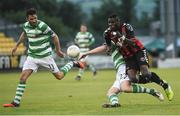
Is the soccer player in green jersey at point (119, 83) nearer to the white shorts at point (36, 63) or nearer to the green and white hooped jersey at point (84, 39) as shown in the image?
the white shorts at point (36, 63)

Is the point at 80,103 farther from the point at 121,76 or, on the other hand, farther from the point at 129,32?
the point at 129,32

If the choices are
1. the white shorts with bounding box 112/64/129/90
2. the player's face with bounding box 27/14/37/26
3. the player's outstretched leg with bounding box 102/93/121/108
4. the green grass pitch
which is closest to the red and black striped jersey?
the white shorts with bounding box 112/64/129/90

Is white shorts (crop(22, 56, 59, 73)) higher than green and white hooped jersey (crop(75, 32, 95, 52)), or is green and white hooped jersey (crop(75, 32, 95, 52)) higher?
green and white hooped jersey (crop(75, 32, 95, 52))

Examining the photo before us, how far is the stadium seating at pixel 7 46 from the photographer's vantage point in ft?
133

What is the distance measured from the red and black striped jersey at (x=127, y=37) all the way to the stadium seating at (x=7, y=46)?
24.3 metres

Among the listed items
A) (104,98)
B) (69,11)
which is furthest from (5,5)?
(104,98)

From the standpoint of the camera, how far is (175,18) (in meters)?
48.0

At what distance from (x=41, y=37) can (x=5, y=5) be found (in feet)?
129

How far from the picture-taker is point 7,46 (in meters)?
42.6

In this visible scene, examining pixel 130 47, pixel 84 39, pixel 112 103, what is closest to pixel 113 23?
pixel 130 47

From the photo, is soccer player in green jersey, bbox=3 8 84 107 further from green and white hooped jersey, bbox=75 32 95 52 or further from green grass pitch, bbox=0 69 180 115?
green and white hooped jersey, bbox=75 32 95 52

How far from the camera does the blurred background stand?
1727 inches

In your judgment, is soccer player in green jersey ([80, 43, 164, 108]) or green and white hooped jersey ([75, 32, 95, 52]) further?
green and white hooped jersey ([75, 32, 95, 52])

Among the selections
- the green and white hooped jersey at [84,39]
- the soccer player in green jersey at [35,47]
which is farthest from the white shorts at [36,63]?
the green and white hooped jersey at [84,39]
